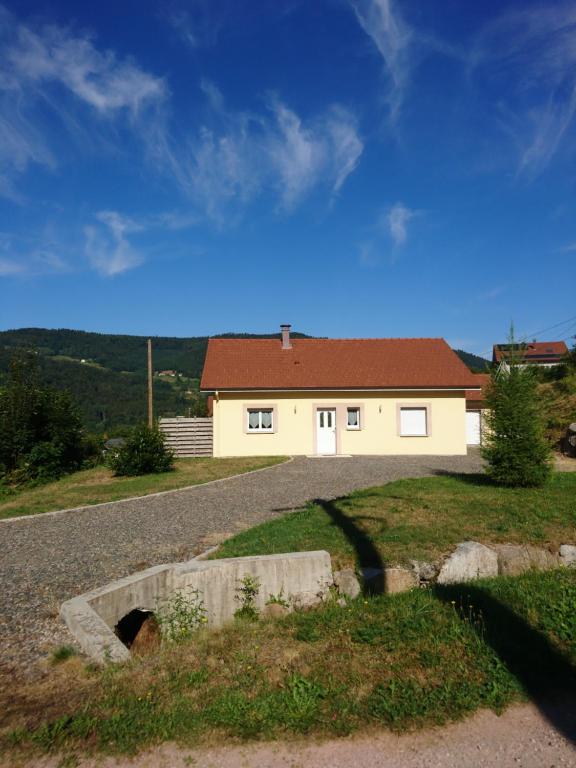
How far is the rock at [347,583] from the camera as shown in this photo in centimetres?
568

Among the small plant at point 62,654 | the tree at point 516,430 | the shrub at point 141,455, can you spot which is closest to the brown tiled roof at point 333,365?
the shrub at point 141,455

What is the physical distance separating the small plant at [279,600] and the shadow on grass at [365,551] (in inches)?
36.3

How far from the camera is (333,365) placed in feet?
75.6

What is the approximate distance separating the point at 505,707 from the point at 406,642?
97cm

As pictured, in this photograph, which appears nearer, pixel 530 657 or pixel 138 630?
pixel 530 657

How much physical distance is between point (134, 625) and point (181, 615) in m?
0.62

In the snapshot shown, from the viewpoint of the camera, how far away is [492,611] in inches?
197

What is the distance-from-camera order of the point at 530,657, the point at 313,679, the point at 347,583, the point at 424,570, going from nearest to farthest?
the point at 313,679 < the point at 530,657 < the point at 347,583 < the point at 424,570

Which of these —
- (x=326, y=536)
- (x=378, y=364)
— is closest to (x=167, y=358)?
(x=378, y=364)

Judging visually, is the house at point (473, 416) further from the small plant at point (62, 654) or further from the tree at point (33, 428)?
the small plant at point (62, 654)

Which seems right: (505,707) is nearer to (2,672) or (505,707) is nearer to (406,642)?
(406,642)

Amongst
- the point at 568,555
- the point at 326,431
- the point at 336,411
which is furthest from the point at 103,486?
the point at 568,555

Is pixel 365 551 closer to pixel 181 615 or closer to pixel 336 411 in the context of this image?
pixel 181 615

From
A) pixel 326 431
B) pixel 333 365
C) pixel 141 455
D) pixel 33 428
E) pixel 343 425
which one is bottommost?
pixel 141 455
